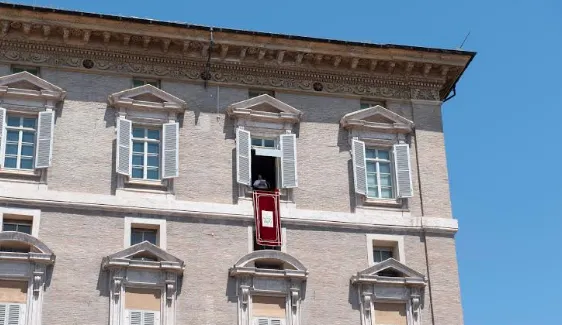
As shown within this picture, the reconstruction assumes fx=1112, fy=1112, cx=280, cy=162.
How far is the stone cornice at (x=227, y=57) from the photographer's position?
114 feet

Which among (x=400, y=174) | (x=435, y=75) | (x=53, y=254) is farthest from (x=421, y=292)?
(x=53, y=254)

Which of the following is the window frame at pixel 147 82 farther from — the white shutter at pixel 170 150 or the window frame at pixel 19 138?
the window frame at pixel 19 138

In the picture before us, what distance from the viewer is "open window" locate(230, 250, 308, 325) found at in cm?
3291

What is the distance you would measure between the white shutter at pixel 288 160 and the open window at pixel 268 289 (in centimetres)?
254

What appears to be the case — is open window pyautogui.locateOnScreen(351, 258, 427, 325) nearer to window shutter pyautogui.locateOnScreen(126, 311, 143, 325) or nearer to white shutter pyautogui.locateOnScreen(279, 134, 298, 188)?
white shutter pyautogui.locateOnScreen(279, 134, 298, 188)

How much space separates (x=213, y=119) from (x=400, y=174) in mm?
6313

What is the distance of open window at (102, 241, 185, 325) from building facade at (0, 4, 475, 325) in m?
0.04

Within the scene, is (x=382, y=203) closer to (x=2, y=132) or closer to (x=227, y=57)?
(x=227, y=57)

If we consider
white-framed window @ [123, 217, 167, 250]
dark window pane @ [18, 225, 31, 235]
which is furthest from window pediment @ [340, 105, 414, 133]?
dark window pane @ [18, 225, 31, 235]

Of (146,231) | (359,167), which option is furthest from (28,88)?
(359,167)

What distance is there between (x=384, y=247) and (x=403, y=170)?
2676mm

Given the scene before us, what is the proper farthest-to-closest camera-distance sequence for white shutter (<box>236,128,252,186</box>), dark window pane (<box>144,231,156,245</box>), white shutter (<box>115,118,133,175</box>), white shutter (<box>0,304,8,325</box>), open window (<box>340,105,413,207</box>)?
1. open window (<box>340,105,413,207</box>)
2. white shutter (<box>236,128,252,186</box>)
3. white shutter (<box>115,118,133,175</box>)
4. dark window pane (<box>144,231,156,245</box>)
5. white shutter (<box>0,304,8,325</box>)

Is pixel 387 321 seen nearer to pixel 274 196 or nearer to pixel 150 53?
pixel 274 196

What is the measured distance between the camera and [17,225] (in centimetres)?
3256
